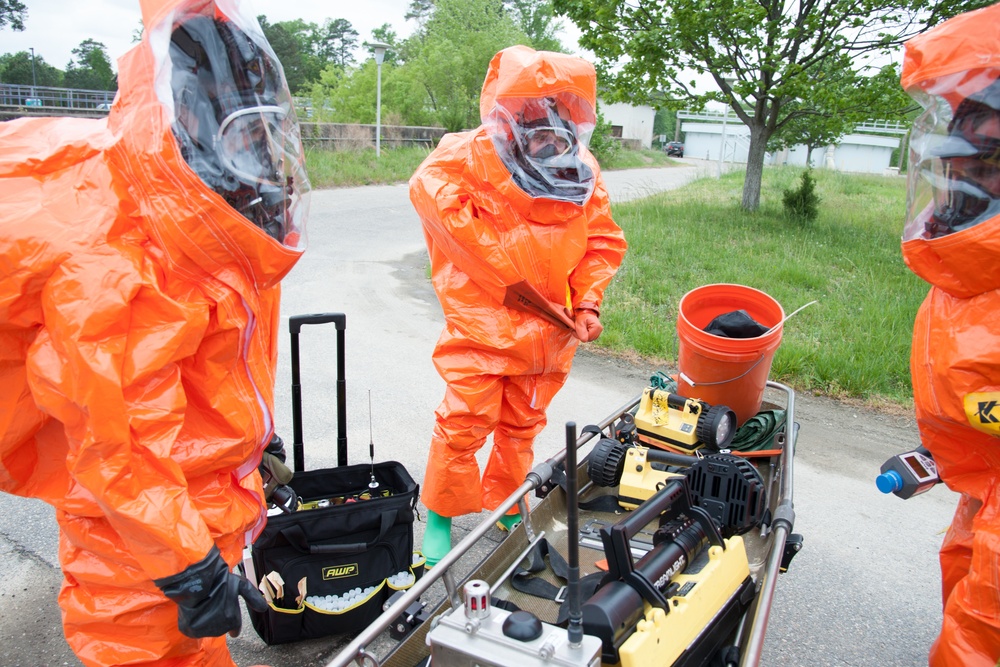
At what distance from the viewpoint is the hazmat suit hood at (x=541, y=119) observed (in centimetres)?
303

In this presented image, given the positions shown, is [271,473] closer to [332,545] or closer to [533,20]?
[332,545]

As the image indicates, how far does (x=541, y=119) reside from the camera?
311 centimetres

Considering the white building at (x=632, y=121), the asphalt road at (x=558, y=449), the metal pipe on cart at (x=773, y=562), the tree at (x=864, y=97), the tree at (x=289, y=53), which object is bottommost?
the asphalt road at (x=558, y=449)

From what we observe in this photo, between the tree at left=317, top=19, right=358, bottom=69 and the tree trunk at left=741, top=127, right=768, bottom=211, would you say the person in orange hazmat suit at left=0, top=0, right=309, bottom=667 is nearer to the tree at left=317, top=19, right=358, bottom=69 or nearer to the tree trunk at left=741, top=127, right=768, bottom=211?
the tree trunk at left=741, top=127, right=768, bottom=211

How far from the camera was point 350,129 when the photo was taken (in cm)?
2119

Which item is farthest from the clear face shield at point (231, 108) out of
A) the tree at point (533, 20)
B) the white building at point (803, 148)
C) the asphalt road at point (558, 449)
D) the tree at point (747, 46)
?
the white building at point (803, 148)

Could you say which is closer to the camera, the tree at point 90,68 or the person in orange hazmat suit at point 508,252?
the person in orange hazmat suit at point 508,252

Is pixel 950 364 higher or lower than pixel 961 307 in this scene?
lower

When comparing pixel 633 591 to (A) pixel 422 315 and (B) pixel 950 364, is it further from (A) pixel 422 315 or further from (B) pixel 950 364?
(A) pixel 422 315

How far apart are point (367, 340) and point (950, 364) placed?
5.01 m

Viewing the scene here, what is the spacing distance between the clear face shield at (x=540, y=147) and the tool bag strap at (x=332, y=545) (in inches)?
57.6

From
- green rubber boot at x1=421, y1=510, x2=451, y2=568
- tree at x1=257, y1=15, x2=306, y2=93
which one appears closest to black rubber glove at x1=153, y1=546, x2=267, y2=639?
green rubber boot at x1=421, y1=510, x2=451, y2=568

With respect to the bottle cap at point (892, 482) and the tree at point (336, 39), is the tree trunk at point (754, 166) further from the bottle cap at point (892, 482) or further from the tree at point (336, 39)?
the tree at point (336, 39)

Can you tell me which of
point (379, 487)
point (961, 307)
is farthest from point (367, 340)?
point (961, 307)
